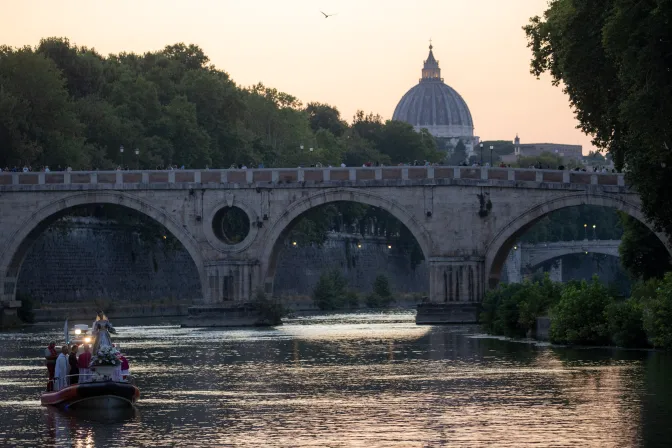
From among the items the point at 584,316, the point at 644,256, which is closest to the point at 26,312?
the point at 644,256

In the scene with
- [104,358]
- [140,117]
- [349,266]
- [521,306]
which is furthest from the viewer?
[349,266]

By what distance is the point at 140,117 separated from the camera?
3979 inches

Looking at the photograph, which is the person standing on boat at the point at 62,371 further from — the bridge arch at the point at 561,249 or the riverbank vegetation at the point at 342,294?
the bridge arch at the point at 561,249

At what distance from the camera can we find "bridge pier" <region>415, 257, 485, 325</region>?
249 ft

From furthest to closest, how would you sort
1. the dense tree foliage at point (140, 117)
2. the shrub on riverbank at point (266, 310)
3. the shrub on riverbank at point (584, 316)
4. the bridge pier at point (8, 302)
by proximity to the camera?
the dense tree foliage at point (140, 117)
the bridge pier at point (8, 302)
the shrub on riverbank at point (266, 310)
the shrub on riverbank at point (584, 316)

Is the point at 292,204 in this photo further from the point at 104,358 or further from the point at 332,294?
the point at 104,358

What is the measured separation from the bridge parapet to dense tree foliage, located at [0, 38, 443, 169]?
5652 mm

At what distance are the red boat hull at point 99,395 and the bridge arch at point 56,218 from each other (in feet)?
144

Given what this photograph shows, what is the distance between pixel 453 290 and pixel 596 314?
2293cm

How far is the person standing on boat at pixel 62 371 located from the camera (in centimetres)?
3697

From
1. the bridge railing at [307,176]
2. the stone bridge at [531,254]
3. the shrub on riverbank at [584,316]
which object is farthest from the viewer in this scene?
the stone bridge at [531,254]

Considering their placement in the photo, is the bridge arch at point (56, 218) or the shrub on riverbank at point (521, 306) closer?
the shrub on riverbank at point (521, 306)

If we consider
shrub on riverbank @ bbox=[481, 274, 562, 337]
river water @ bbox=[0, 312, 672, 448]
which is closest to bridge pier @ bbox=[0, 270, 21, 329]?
river water @ bbox=[0, 312, 672, 448]

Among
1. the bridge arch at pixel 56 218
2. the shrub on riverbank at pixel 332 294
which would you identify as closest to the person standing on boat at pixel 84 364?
the bridge arch at pixel 56 218
